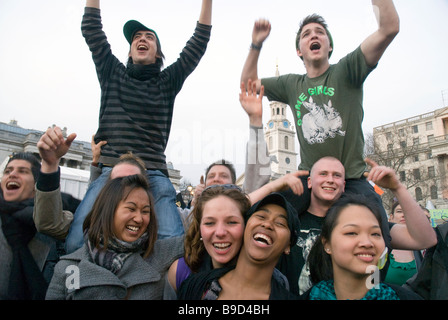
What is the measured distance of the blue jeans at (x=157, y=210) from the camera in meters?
2.73

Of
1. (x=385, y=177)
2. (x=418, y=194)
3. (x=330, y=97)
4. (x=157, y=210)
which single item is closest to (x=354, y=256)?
(x=385, y=177)

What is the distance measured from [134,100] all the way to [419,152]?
92.0ft

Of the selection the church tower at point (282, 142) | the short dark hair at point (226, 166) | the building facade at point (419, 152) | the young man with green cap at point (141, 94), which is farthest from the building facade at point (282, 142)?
the young man with green cap at point (141, 94)

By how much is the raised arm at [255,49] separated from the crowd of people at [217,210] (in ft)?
0.04

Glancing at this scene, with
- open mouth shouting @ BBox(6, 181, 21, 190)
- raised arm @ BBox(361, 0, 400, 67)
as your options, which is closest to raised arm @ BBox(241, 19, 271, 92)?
raised arm @ BBox(361, 0, 400, 67)

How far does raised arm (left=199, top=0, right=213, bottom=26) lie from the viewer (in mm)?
3523

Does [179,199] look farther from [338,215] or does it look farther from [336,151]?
A: [338,215]

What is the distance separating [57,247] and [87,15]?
2384 mm

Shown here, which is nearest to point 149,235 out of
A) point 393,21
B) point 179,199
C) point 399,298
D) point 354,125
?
point 399,298

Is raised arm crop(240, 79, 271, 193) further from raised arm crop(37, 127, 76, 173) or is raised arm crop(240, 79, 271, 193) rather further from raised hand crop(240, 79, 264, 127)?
raised arm crop(37, 127, 76, 173)

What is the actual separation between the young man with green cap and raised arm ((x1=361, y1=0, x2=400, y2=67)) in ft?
5.68

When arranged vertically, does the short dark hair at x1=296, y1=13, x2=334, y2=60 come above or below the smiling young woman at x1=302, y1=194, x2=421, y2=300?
above

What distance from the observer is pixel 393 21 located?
8.62 ft
